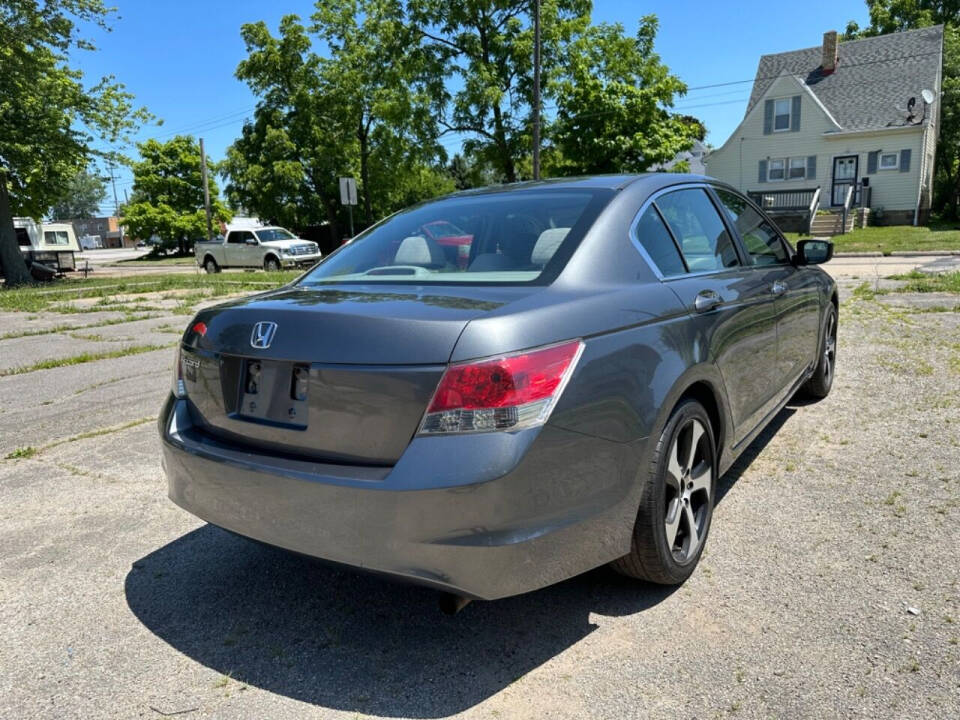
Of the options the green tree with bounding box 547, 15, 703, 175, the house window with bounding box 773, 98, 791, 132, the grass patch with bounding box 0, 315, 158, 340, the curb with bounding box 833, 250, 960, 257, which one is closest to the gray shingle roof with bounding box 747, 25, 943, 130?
the house window with bounding box 773, 98, 791, 132

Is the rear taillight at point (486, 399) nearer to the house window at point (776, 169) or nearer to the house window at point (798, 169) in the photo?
the house window at point (798, 169)

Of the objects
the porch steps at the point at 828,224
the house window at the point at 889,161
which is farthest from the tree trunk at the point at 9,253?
the house window at the point at 889,161

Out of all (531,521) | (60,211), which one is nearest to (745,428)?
(531,521)

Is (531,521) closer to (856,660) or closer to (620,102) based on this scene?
(856,660)

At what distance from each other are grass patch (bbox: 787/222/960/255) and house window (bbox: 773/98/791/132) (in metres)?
6.88

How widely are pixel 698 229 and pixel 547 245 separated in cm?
109

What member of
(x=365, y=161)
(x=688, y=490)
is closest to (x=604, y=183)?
(x=688, y=490)

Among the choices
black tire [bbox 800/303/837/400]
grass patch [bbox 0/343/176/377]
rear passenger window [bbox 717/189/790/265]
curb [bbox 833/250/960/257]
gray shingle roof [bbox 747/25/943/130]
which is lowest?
curb [bbox 833/250/960/257]

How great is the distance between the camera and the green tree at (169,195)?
52.0m

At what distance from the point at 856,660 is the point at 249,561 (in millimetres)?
2429

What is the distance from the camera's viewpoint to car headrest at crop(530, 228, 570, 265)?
2.74 meters

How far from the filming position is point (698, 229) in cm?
353

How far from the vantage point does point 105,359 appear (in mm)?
8430

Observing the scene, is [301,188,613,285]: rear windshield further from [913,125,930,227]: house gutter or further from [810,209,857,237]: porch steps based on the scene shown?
[913,125,930,227]: house gutter
